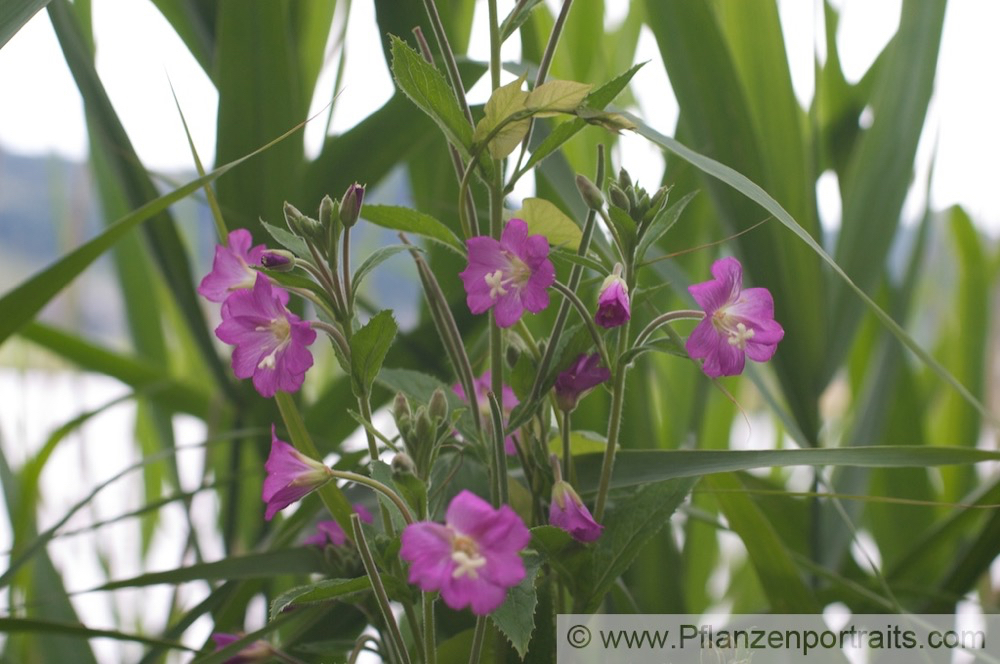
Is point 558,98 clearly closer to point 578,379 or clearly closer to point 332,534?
point 578,379

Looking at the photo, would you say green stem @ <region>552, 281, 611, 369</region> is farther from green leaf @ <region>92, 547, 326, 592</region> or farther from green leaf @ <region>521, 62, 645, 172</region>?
green leaf @ <region>92, 547, 326, 592</region>

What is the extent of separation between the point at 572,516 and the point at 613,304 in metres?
0.07

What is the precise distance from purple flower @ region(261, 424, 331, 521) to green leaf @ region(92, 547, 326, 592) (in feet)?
0.41

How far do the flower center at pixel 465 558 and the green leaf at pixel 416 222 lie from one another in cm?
11

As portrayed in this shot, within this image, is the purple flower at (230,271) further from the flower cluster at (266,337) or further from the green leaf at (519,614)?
the green leaf at (519,614)

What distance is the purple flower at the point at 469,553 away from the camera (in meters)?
0.22

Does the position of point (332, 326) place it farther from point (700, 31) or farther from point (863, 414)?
point (863, 414)

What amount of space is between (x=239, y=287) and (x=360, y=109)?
0.94 feet

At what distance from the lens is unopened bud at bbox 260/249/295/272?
0.26 metres

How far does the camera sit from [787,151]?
1.77ft

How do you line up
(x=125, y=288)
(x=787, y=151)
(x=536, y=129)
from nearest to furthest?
(x=536, y=129), (x=787, y=151), (x=125, y=288)

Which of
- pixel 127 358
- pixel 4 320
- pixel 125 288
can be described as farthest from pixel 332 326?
pixel 125 288

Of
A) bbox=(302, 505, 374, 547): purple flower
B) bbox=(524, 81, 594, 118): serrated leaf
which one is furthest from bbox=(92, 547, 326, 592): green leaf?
bbox=(524, 81, 594, 118): serrated leaf

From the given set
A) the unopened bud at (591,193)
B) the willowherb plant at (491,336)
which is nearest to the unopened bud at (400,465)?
the willowherb plant at (491,336)
